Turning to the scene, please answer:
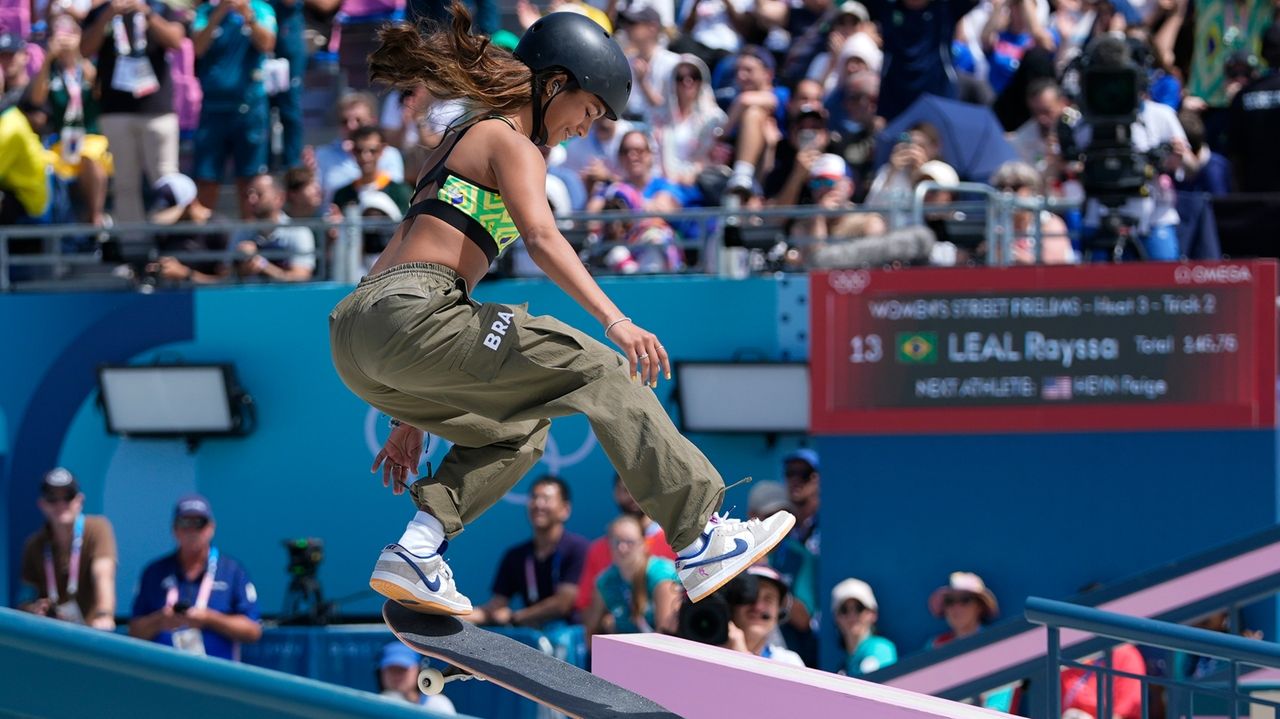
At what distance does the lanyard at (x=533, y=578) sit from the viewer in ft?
29.4

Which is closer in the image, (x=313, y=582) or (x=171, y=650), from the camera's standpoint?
(x=171, y=650)

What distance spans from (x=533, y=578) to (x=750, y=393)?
4.83 ft

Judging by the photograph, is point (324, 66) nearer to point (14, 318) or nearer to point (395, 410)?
point (14, 318)

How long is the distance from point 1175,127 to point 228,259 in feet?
16.7

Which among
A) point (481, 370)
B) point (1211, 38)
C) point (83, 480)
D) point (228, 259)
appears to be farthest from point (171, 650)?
point (1211, 38)

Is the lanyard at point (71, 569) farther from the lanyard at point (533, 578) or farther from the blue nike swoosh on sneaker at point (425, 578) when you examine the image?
the blue nike swoosh on sneaker at point (425, 578)

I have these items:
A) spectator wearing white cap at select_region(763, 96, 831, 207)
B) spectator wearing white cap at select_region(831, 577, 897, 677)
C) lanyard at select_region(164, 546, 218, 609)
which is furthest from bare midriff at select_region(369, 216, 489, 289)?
spectator wearing white cap at select_region(763, 96, 831, 207)

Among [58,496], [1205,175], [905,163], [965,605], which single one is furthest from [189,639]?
[1205,175]

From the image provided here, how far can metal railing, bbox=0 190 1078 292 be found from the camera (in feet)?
28.8

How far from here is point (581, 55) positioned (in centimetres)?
432

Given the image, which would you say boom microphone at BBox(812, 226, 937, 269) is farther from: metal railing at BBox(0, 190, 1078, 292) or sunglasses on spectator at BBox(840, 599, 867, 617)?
sunglasses on spectator at BBox(840, 599, 867, 617)

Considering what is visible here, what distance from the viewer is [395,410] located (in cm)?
447

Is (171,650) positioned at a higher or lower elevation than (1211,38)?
lower

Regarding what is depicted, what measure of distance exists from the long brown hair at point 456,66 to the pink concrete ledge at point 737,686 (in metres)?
1.66
